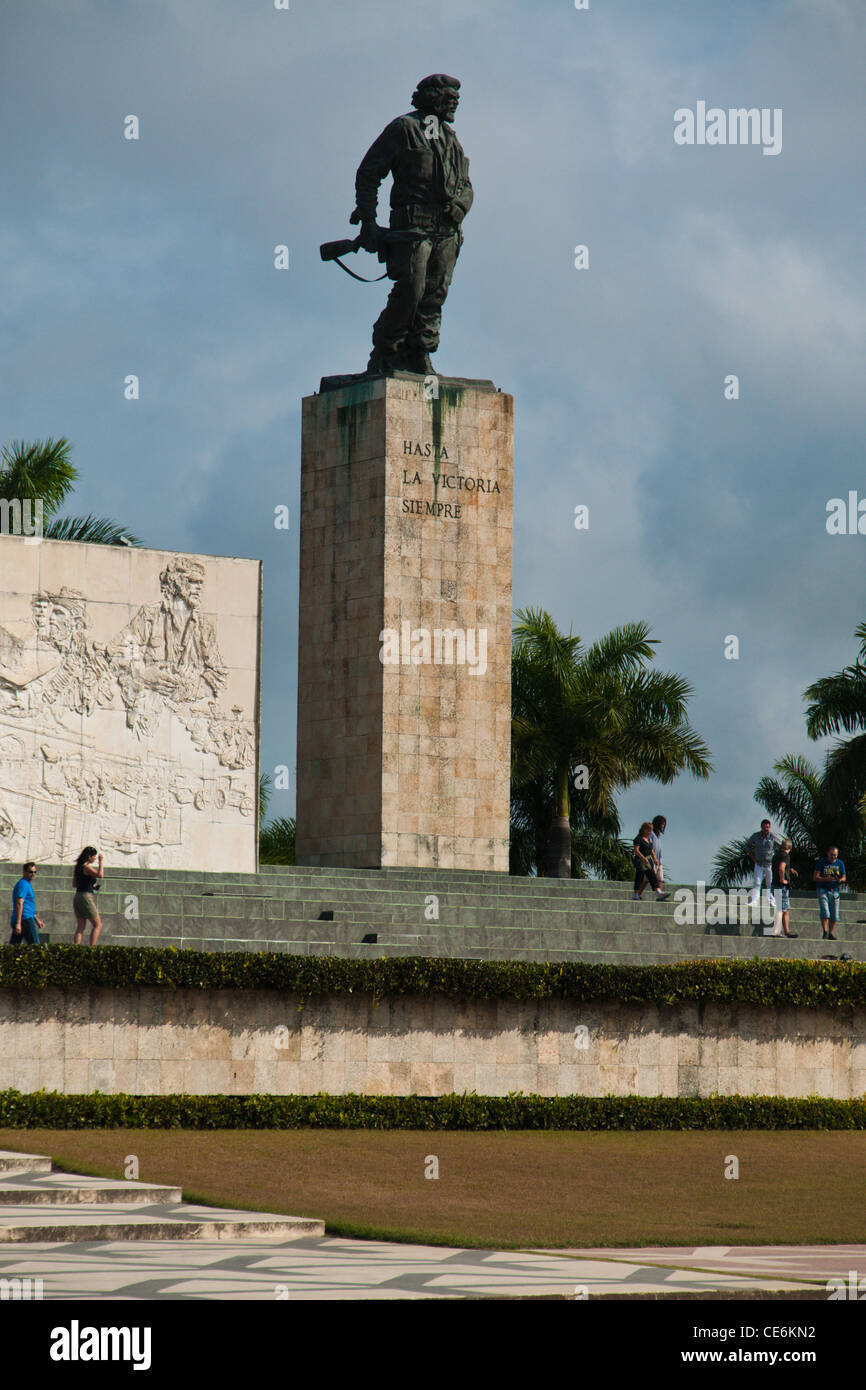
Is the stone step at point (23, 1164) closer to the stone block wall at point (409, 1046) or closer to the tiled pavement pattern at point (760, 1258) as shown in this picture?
the stone block wall at point (409, 1046)

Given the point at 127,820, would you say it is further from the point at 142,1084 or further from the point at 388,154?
the point at 388,154

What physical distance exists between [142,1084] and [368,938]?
3038mm

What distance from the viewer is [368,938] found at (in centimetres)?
1806

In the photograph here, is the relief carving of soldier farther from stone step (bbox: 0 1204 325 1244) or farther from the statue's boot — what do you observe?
stone step (bbox: 0 1204 325 1244)

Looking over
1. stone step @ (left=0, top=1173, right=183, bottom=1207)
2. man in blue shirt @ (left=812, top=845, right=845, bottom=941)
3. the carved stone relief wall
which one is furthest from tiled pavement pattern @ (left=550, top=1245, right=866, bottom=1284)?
the carved stone relief wall

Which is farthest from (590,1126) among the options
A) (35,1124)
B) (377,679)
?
(377,679)

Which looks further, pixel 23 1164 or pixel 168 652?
pixel 168 652

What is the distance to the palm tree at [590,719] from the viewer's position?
31.6 metres

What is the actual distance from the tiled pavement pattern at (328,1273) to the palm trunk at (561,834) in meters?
22.4

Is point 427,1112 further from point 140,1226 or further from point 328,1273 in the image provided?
point 328,1273

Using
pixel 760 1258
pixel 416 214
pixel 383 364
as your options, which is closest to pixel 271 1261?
pixel 760 1258

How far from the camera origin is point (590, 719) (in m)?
31.4

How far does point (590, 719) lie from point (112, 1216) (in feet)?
73.8

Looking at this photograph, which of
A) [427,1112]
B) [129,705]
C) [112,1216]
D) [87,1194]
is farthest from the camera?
[129,705]
